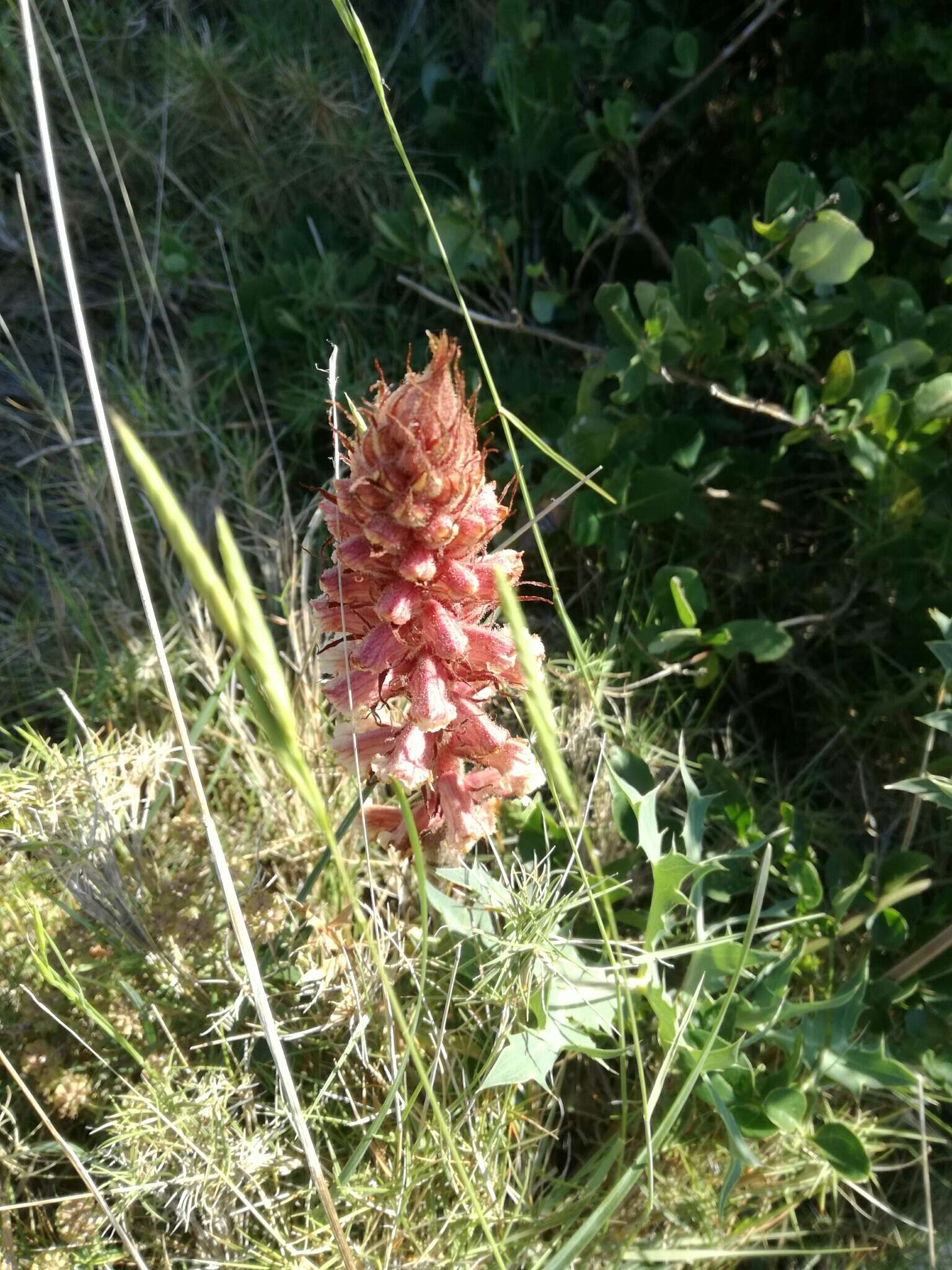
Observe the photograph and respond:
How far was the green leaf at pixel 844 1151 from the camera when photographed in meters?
1.56

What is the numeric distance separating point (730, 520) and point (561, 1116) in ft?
4.45

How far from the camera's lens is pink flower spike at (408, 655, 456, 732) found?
136 centimetres

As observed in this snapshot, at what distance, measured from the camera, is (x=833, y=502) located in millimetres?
2217

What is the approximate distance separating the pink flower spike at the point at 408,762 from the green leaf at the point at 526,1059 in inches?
16.0

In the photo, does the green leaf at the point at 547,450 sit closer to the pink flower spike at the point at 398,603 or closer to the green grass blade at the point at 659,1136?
the pink flower spike at the point at 398,603

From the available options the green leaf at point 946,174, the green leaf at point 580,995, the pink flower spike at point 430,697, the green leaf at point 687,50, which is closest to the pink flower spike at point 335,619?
the pink flower spike at point 430,697

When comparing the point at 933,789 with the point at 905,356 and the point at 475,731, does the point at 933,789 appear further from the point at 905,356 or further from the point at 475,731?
the point at 905,356

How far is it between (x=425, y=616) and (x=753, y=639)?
3.23ft

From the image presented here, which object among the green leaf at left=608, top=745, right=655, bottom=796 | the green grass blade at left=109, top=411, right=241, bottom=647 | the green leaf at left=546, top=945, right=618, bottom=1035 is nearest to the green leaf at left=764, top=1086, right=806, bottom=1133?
the green leaf at left=546, top=945, right=618, bottom=1035

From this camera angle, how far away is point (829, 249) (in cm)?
192

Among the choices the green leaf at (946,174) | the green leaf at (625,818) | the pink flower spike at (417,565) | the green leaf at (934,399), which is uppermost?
the green leaf at (946,174)

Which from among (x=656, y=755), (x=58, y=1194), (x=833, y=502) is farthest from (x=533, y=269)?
(x=58, y=1194)

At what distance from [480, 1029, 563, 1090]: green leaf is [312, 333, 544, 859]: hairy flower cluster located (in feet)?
0.96

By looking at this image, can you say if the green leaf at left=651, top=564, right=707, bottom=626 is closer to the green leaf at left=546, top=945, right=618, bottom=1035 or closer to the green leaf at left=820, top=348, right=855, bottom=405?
the green leaf at left=820, top=348, right=855, bottom=405
